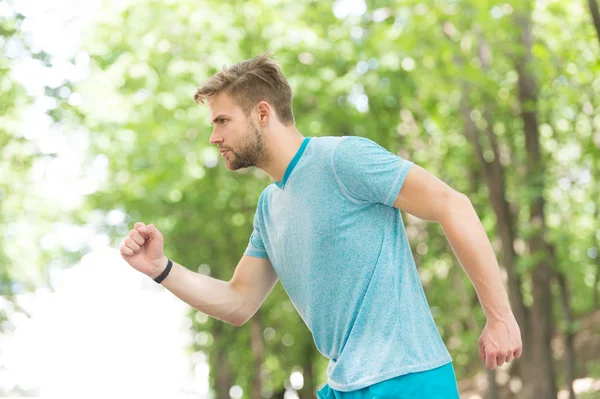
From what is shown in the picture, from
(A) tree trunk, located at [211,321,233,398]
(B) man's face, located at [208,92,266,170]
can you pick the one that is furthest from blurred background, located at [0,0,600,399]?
(B) man's face, located at [208,92,266,170]

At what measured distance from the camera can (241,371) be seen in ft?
76.0

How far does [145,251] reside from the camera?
129 inches

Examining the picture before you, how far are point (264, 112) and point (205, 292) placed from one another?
0.79 meters

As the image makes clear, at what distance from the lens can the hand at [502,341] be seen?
8.87ft

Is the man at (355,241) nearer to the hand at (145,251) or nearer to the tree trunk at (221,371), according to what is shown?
the hand at (145,251)

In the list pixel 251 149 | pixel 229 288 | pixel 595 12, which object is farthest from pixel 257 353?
pixel 251 149

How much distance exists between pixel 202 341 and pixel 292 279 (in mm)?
21668

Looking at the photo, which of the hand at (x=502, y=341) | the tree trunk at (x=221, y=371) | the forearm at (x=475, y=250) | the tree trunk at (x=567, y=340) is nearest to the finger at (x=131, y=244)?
the forearm at (x=475, y=250)

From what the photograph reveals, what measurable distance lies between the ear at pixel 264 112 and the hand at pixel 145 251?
0.58 metres

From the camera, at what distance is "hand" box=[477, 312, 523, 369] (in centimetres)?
270

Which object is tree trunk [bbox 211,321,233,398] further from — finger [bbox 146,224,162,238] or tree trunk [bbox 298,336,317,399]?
finger [bbox 146,224,162,238]

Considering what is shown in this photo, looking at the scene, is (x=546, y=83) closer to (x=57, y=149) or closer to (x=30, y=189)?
(x=57, y=149)

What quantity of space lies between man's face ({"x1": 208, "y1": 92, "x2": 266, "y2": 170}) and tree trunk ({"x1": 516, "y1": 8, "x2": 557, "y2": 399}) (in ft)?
32.7

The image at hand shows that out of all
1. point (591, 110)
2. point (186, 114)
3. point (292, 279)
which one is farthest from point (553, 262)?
point (292, 279)
